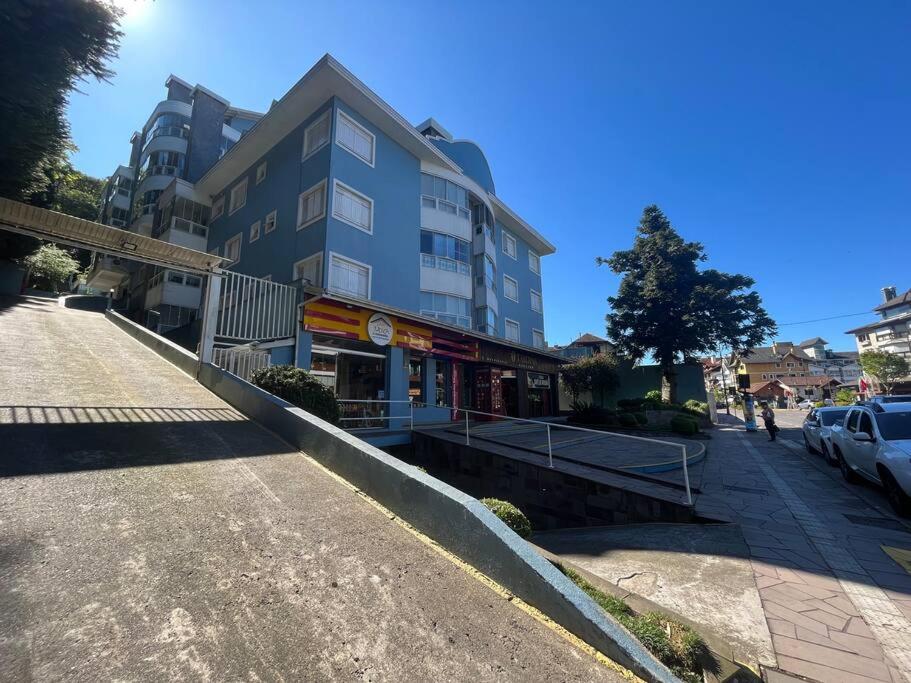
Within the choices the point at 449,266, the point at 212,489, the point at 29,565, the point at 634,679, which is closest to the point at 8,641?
the point at 29,565

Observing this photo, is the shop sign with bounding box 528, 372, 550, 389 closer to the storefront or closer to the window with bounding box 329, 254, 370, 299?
the storefront

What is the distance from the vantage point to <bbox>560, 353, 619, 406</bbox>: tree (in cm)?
2825

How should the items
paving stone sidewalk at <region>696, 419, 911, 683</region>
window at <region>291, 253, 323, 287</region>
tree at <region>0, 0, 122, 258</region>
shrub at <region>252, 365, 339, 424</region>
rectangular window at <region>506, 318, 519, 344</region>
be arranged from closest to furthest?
paving stone sidewalk at <region>696, 419, 911, 683</region>
tree at <region>0, 0, 122, 258</region>
shrub at <region>252, 365, 339, 424</region>
window at <region>291, 253, 323, 287</region>
rectangular window at <region>506, 318, 519, 344</region>

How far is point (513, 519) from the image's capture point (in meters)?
4.09

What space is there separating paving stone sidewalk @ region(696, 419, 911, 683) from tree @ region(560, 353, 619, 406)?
19302 mm

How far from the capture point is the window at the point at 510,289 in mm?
24922

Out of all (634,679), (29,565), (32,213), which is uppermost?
(32,213)

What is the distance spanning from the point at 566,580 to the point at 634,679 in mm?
575

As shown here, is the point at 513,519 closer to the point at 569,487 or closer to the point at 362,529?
the point at 362,529

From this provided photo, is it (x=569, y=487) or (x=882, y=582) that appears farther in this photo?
(x=569, y=487)

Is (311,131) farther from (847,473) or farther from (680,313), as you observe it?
(680,313)

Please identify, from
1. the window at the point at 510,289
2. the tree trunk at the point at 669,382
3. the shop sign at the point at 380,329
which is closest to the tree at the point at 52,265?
the shop sign at the point at 380,329

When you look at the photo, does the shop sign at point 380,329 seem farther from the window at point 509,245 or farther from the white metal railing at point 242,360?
the window at point 509,245

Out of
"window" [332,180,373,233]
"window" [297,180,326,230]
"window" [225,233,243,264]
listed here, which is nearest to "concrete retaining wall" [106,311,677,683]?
"window" [332,180,373,233]
